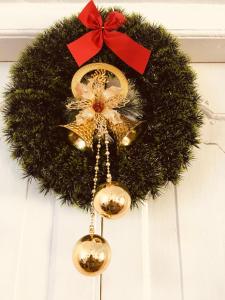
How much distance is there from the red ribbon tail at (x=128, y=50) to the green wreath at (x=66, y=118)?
0.02 metres

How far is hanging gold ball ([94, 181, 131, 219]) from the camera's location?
78 centimetres

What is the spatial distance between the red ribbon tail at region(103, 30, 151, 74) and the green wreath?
25mm

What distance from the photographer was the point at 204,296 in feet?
3.00

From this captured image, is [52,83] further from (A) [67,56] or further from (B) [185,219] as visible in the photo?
(B) [185,219]

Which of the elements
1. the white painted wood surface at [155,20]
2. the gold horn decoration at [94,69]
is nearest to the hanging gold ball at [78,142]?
the gold horn decoration at [94,69]

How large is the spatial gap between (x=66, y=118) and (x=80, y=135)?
0.30ft

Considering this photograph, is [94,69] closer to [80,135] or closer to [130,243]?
[80,135]

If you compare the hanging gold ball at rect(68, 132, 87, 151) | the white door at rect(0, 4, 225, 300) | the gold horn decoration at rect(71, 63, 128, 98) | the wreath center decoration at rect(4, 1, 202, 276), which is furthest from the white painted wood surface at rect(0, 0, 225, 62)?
the hanging gold ball at rect(68, 132, 87, 151)

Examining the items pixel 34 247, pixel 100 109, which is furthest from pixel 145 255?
pixel 100 109

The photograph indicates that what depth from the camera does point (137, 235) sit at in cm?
95

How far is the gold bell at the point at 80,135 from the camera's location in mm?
897

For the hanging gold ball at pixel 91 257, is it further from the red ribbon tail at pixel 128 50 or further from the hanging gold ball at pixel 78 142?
the red ribbon tail at pixel 128 50

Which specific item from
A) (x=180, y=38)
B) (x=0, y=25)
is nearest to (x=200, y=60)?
(x=180, y=38)

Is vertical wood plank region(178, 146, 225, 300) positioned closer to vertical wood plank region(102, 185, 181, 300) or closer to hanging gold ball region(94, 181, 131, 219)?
vertical wood plank region(102, 185, 181, 300)
